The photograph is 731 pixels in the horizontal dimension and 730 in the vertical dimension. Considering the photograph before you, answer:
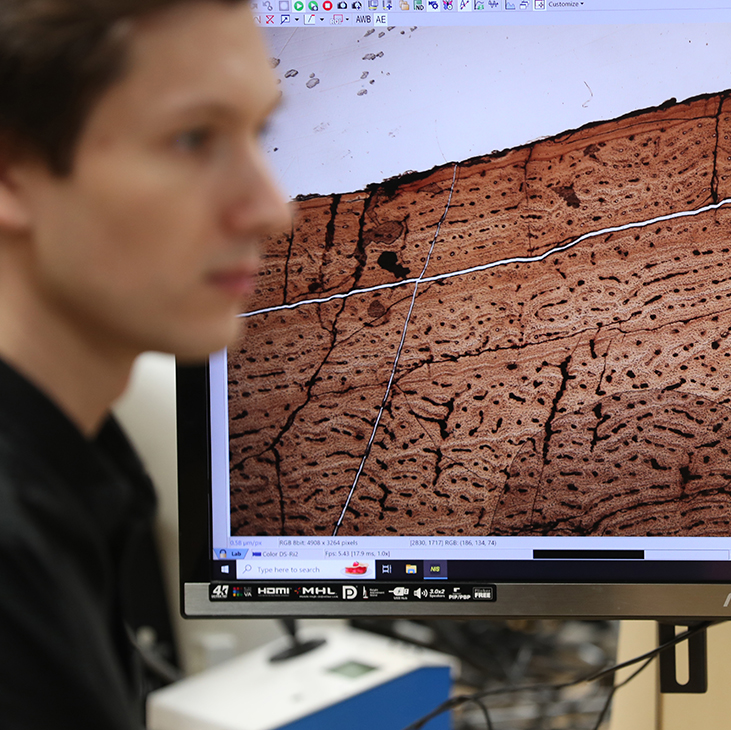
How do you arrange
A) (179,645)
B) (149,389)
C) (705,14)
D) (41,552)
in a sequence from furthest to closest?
(179,645)
(149,389)
(705,14)
(41,552)

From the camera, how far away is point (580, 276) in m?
0.65

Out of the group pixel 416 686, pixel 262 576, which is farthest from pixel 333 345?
pixel 416 686

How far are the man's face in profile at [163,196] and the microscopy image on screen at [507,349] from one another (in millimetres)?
297

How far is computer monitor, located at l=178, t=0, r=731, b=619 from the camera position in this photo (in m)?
0.65

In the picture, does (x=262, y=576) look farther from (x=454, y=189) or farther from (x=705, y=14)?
(x=705, y=14)

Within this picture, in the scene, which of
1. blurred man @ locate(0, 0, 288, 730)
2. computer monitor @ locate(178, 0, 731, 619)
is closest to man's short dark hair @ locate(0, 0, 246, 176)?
blurred man @ locate(0, 0, 288, 730)

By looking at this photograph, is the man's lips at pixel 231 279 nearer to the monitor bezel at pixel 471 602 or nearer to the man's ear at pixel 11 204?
the man's ear at pixel 11 204

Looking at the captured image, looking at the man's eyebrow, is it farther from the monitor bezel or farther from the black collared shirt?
the monitor bezel

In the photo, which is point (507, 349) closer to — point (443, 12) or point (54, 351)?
point (443, 12)

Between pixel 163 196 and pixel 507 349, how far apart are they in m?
0.38

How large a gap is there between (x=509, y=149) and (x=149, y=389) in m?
1.02

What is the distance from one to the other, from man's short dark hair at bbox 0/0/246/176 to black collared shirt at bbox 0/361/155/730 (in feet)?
0.36

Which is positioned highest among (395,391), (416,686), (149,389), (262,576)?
(149,389)

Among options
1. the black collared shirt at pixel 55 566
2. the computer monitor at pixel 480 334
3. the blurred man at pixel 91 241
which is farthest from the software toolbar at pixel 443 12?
the black collared shirt at pixel 55 566
